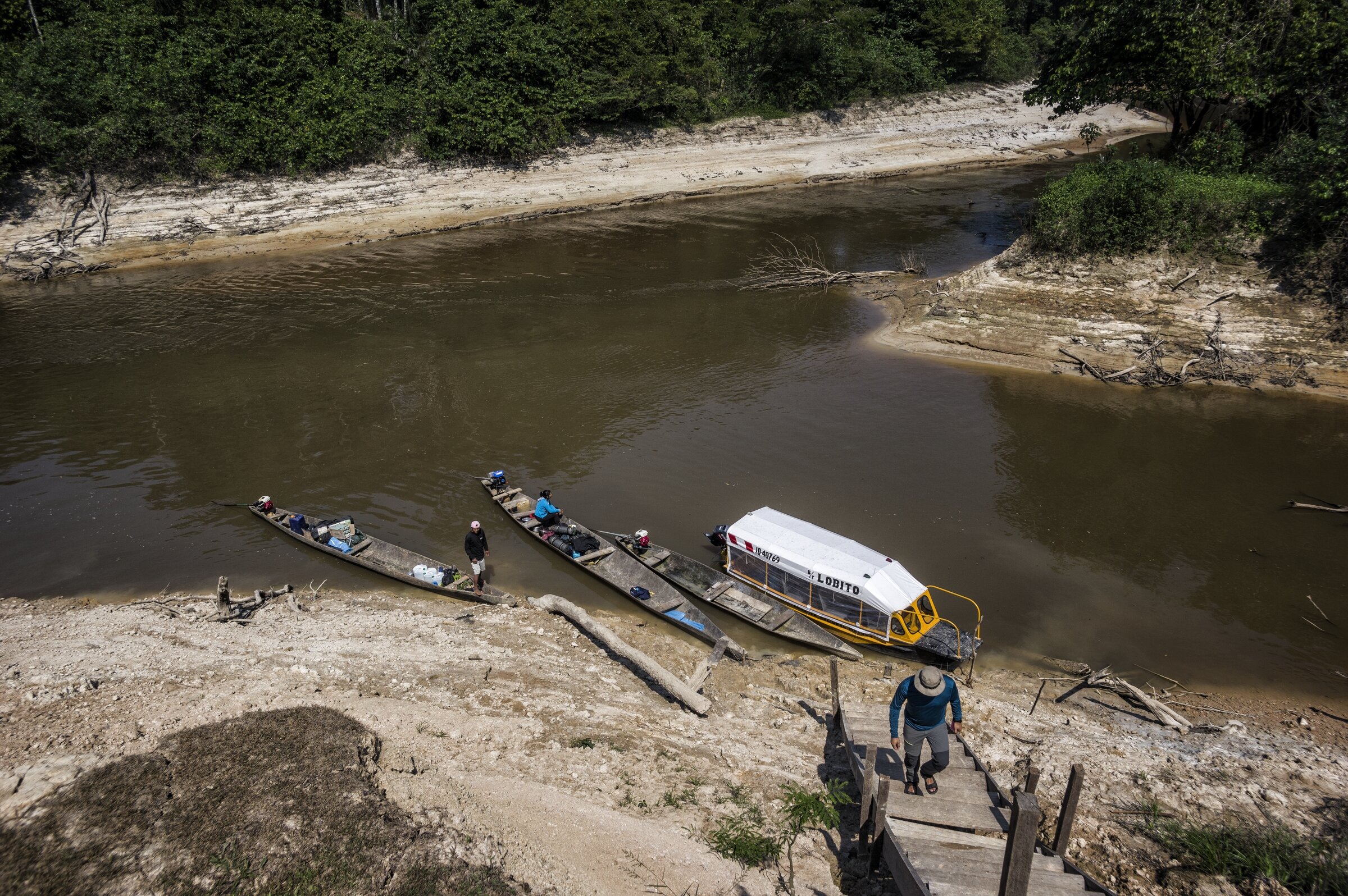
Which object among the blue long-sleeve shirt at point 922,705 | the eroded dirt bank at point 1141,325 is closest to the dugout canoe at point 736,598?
the blue long-sleeve shirt at point 922,705

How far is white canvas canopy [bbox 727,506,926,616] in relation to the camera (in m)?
15.1

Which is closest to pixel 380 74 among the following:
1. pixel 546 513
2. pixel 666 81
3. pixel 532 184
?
pixel 532 184

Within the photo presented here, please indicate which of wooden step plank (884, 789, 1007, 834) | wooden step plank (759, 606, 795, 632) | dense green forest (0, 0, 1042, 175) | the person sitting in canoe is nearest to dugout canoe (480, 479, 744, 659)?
the person sitting in canoe

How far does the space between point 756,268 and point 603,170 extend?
1899 cm

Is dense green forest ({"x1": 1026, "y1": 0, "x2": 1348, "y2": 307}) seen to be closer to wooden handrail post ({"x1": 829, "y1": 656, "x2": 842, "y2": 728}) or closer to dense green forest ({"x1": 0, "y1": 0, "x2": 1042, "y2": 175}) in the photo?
wooden handrail post ({"x1": 829, "y1": 656, "x2": 842, "y2": 728})

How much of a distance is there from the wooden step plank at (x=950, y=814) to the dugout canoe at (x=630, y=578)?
5819 mm

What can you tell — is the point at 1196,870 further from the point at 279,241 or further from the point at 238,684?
the point at 279,241

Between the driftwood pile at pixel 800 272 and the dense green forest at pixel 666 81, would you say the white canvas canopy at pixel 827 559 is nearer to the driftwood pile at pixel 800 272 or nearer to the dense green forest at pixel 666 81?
the dense green forest at pixel 666 81

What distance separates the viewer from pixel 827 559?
16000 mm

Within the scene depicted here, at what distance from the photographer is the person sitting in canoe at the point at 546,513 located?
1922 cm

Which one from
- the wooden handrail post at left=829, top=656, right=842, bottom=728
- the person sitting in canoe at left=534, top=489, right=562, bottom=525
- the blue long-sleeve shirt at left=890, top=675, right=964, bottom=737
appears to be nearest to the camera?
the blue long-sleeve shirt at left=890, top=675, right=964, bottom=737

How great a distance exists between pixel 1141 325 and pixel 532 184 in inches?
1440

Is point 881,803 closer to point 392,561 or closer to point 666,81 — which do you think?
point 392,561

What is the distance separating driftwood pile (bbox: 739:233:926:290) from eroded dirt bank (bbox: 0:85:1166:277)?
16210mm
